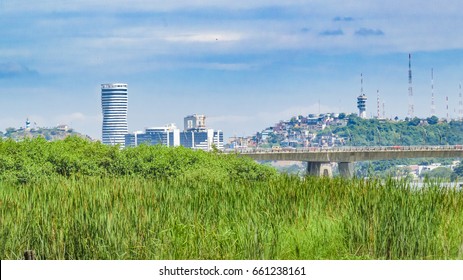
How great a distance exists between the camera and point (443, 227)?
23625 millimetres

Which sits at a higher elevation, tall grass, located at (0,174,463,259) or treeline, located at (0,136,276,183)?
treeline, located at (0,136,276,183)

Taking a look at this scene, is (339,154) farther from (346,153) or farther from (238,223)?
(238,223)

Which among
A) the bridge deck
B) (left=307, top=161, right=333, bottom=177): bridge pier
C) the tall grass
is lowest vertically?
(left=307, top=161, right=333, bottom=177): bridge pier

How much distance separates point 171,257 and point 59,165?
31.4 metres

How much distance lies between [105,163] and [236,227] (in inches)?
1294

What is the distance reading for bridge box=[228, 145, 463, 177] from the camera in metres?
158

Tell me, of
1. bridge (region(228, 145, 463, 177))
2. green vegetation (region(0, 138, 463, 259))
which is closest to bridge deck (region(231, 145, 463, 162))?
bridge (region(228, 145, 463, 177))

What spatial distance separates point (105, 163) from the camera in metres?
55.1

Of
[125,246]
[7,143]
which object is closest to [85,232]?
[125,246]

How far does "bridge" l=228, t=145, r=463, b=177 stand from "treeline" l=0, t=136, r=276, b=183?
9220 cm

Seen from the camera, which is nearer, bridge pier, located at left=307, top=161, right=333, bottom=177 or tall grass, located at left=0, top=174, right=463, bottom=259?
tall grass, located at left=0, top=174, right=463, bottom=259

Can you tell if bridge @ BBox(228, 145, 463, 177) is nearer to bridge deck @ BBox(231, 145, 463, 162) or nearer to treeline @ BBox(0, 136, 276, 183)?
bridge deck @ BBox(231, 145, 463, 162)

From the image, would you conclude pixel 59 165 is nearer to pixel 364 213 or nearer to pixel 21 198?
pixel 21 198

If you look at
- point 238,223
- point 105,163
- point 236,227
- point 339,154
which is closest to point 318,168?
point 339,154
